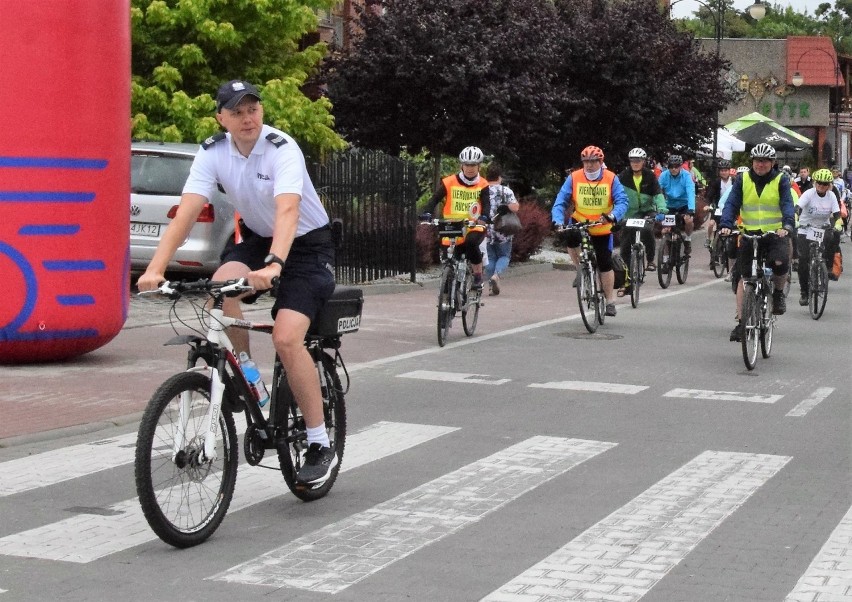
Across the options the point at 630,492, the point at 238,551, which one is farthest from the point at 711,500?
the point at 238,551

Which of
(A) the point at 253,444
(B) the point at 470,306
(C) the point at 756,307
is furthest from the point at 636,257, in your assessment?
(A) the point at 253,444

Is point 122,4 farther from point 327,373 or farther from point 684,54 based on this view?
point 684,54

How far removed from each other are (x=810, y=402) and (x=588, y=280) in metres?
4.90

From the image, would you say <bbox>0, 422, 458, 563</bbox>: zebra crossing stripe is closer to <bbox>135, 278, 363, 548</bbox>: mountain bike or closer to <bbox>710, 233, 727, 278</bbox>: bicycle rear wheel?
<bbox>135, 278, 363, 548</bbox>: mountain bike

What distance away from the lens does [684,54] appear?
123ft

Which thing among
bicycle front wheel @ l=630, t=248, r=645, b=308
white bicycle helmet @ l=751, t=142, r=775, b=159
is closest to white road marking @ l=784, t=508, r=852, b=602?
white bicycle helmet @ l=751, t=142, r=775, b=159

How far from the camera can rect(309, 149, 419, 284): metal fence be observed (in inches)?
819

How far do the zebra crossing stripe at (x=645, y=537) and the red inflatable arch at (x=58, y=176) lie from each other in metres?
5.14

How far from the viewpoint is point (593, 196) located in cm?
1599

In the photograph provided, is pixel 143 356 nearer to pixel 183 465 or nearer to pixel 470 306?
pixel 470 306

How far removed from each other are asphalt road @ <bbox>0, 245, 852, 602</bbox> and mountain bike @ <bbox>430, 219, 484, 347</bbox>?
0.87 m

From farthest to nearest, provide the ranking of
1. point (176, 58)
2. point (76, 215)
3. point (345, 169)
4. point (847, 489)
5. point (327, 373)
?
1. point (176, 58)
2. point (345, 169)
3. point (76, 215)
4. point (847, 489)
5. point (327, 373)

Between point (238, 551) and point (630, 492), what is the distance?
2187mm

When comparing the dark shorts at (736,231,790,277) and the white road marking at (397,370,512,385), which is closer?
the white road marking at (397,370,512,385)
